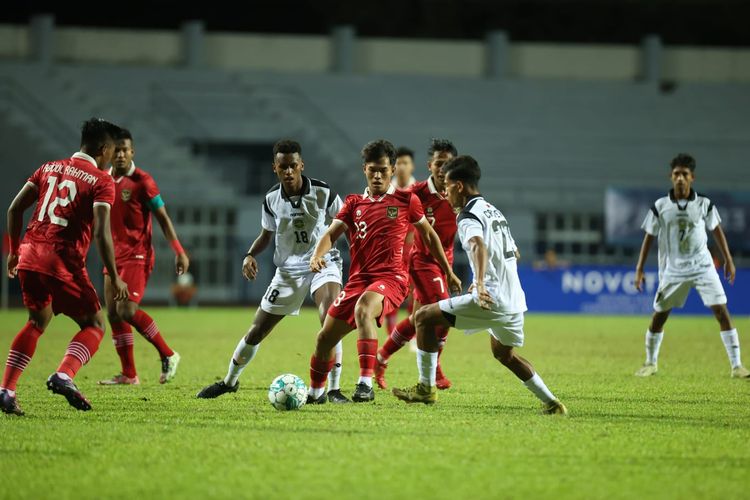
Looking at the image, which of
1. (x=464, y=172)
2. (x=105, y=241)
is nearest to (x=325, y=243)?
(x=464, y=172)

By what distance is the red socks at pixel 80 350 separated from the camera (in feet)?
24.5

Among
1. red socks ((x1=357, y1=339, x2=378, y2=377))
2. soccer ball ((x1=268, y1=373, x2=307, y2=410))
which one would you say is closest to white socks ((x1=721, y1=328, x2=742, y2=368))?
red socks ((x1=357, y1=339, x2=378, y2=377))

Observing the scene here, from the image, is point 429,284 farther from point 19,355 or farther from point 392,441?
point 19,355

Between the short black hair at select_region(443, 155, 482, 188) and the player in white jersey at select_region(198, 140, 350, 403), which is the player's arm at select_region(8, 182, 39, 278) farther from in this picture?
the short black hair at select_region(443, 155, 482, 188)

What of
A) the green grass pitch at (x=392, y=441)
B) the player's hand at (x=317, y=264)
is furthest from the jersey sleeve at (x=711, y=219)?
the player's hand at (x=317, y=264)

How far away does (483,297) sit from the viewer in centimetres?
716

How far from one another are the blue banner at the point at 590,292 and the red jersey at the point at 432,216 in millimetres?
16410

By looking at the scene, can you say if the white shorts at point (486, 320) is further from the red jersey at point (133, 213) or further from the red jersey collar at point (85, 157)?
the red jersey at point (133, 213)

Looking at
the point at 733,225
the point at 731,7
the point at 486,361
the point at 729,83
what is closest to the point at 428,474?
the point at 486,361

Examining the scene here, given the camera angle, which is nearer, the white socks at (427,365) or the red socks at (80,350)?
the red socks at (80,350)

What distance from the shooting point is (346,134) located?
3572cm

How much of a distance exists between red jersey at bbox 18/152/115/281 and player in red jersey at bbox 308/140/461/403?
5.74 feet

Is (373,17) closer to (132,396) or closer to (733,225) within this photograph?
(733,225)

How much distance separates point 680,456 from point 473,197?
2428mm
